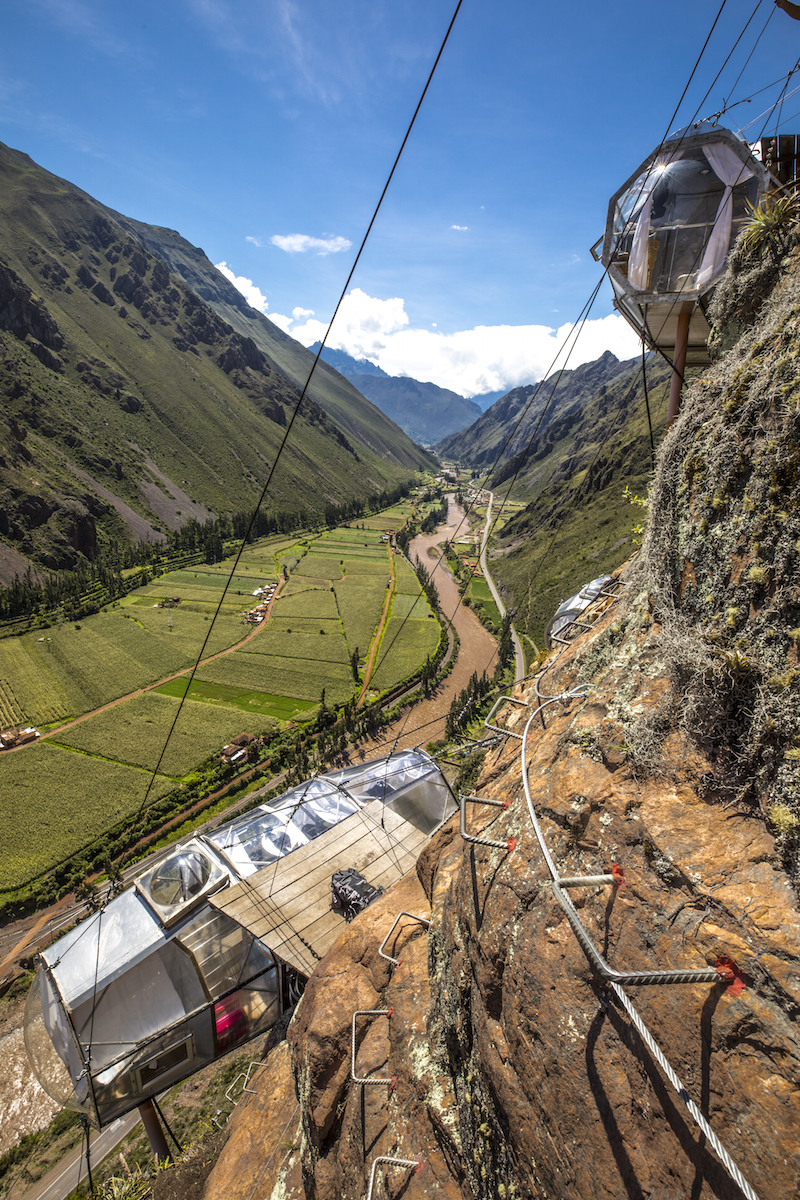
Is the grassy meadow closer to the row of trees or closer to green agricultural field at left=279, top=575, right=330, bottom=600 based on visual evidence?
green agricultural field at left=279, top=575, right=330, bottom=600

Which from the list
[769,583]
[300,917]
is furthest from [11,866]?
[769,583]

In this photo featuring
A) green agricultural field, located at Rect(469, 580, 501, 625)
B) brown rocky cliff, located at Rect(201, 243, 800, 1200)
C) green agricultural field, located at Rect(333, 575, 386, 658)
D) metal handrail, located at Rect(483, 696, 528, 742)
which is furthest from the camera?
green agricultural field, located at Rect(469, 580, 501, 625)

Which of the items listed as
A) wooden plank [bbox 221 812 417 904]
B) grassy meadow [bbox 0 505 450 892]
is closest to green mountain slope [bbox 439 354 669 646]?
grassy meadow [bbox 0 505 450 892]

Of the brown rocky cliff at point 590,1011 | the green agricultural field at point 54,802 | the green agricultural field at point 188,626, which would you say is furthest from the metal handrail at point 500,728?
the green agricultural field at point 188,626

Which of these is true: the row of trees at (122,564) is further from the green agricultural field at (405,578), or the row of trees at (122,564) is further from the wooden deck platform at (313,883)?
the wooden deck platform at (313,883)

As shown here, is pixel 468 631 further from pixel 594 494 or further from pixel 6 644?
pixel 6 644

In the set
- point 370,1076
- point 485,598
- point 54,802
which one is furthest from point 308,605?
point 370,1076
